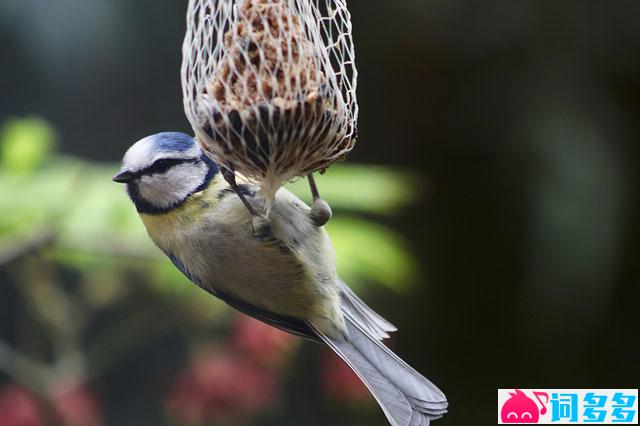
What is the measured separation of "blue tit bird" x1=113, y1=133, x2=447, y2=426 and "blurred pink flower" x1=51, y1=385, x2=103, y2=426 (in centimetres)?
112

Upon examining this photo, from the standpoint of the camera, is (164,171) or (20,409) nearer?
(164,171)

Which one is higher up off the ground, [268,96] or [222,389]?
[268,96]

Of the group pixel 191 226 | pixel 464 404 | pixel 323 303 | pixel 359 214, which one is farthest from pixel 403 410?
pixel 464 404

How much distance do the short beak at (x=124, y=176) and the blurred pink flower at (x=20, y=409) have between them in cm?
130

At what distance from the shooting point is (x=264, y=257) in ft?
3.56

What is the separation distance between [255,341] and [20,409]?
60 cm

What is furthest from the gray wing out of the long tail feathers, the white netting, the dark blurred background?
the dark blurred background

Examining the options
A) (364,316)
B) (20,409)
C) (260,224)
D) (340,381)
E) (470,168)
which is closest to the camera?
(260,224)

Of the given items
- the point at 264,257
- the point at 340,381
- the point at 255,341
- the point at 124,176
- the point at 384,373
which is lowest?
the point at 340,381

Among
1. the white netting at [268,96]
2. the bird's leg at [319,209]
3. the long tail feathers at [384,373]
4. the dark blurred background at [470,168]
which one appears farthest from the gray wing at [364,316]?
the dark blurred background at [470,168]

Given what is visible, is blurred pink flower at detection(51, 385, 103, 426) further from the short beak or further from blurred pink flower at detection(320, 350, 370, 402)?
the short beak

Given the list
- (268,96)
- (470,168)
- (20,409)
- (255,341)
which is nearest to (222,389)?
(255,341)

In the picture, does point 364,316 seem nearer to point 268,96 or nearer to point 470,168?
point 268,96

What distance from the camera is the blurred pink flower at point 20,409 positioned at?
2.11 metres
